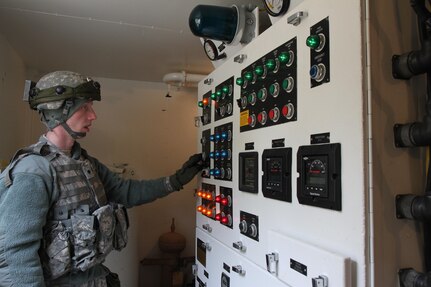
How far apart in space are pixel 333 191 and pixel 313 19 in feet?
1.89

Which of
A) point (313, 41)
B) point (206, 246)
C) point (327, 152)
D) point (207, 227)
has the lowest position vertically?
point (206, 246)

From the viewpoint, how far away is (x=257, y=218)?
4.63ft

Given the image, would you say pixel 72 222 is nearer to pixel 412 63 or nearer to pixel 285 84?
pixel 285 84

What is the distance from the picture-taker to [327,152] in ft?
3.22

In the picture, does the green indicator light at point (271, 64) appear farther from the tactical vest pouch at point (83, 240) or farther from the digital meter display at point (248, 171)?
the tactical vest pouch at point (83, 240)

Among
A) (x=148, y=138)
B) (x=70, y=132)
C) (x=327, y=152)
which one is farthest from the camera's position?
(x=148, y=138)

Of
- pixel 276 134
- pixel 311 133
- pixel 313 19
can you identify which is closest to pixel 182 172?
pixel 276 134

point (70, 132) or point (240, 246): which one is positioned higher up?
point (70, 132)

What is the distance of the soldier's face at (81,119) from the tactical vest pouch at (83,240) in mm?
435

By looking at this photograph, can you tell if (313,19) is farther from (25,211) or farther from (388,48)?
(25,211)

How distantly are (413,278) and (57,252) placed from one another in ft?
4.39

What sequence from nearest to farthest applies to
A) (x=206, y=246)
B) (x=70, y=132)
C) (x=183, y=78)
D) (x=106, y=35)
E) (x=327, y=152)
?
(x=327, y=152) < (x=70, y=132) < (x=206, y=246) < (x=106, y=35) < (x=183, y=78)

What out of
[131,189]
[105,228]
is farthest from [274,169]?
[131,189]

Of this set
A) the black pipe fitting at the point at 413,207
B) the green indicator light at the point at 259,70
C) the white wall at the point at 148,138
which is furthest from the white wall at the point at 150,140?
the black pipe fitting at the point at 413,207
